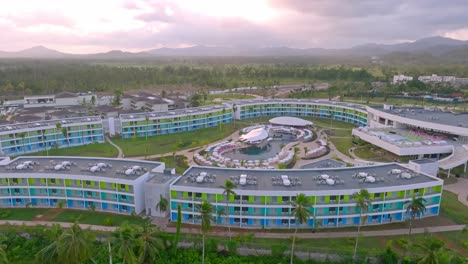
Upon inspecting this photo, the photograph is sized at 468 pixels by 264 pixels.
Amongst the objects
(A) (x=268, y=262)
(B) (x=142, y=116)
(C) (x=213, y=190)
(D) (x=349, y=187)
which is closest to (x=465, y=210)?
(D) (x=349, y=187)

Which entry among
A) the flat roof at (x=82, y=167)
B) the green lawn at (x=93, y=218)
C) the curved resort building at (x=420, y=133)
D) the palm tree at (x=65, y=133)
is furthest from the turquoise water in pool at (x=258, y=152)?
the palm tree at (x=65, y=133)

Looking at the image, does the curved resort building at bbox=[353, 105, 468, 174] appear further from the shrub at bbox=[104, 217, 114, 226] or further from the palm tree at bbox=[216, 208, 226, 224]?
the shrub at bbox=[104, 217, 114, 226]

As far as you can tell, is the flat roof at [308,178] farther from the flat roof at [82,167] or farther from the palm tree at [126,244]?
the palm tree at [126,244]

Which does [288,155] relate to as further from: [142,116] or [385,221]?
[142,116]

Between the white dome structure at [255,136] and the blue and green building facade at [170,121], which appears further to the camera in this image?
the blue and green building facade at [170,121]

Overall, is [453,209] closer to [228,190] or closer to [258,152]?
[228,190]

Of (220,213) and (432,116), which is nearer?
(220,213)

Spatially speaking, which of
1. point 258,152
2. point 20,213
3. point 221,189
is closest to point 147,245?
point 221,189
